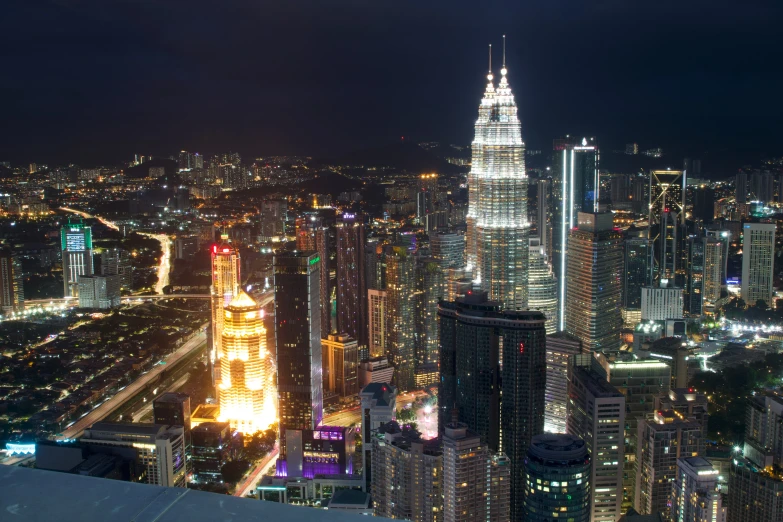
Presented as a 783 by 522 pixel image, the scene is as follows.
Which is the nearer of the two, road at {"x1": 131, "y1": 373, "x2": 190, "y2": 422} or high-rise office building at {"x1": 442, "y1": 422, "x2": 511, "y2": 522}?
high-rise office building at {"x1": 442, "y1": 422, "x2": 511, "y2": 522}

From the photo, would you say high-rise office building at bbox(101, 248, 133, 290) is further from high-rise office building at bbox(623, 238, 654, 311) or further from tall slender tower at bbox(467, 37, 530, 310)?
high-rise office building at bbox(623, 238, 654, 311)

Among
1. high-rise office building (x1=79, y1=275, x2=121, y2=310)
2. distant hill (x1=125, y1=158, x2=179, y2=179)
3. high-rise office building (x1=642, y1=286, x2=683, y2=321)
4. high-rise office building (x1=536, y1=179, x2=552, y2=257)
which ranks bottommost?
high-rise office building (x1=642, y1=286, x2=683, y2=321)

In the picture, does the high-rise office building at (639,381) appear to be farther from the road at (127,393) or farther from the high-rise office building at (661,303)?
the road at (127,393)

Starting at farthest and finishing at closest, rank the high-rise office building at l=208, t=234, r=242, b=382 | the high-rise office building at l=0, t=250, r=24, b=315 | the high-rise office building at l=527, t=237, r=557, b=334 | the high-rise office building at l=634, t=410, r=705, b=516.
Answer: the high-rise office building at l=527, t=237, r=557, b=334 → the high-rise office building at l=208, t=234, r=242, b=382 → the high-rise office building at l=0, t=250, r=24, b=315 → the high-rise office building at l=634, t=410, r=705, b=516

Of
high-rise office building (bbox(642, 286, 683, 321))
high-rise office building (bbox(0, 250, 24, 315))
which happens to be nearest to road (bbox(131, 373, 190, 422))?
high-rise office building (bbox(0, 250, 24, 315))

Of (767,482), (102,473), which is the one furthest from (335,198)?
(767,482)

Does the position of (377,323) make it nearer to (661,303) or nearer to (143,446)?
(661,303)

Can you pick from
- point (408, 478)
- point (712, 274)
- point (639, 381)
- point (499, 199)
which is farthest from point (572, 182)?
point (408, 478)

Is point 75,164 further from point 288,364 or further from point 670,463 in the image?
point 670,463
